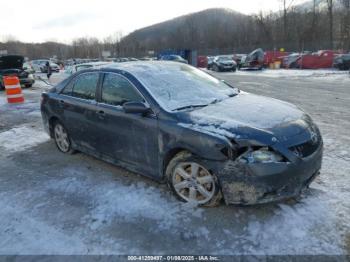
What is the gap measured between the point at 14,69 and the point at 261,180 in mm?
17984

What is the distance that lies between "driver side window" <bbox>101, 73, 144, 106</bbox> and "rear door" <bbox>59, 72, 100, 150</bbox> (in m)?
0.24

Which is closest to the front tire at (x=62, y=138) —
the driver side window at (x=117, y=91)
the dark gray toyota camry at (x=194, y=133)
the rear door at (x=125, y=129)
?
the dark gray toyota camry at (x=194, y=133)

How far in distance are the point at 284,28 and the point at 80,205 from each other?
198 ft

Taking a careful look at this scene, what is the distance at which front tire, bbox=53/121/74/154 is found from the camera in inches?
207

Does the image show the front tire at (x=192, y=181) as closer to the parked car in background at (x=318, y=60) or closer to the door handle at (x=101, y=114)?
the door handle at (x=101, y=114)

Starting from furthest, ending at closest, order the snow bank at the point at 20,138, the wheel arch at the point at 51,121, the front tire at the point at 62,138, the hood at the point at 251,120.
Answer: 1. the snow bank at the point at 20,138
2. the wheel arch at the point at 51,121
3. the front tire at the point at 62,138
4. the hood at the point at 251,120

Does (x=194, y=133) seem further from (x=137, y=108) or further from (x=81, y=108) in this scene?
(x=81, y=108)

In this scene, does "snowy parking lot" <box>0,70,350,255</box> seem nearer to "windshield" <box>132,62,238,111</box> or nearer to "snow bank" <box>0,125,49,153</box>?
"windshield" <box>132,62,238,111</box>

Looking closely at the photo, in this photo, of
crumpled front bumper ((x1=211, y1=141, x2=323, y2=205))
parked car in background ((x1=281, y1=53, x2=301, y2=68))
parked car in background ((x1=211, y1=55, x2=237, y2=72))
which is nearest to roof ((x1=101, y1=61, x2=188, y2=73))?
crumpled front bumper ((x1=211, y1=141, x2=323, y2=205))

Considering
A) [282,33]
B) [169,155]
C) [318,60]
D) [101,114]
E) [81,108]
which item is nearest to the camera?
[169,155]

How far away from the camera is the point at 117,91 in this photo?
4.15m

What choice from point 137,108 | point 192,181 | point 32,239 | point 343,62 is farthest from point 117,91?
point 343,62

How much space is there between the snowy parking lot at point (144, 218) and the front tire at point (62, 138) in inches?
20.4

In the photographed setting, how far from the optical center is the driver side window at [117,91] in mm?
3903
